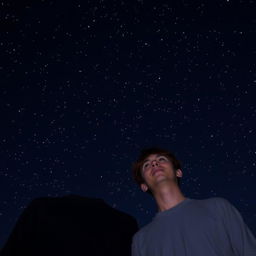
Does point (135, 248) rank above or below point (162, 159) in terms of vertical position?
below

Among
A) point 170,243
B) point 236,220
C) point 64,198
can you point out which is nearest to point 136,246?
point 170,243

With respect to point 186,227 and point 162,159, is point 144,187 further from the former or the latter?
point 186,227

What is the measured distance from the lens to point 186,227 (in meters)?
2.26

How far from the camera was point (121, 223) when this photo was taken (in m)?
3.24

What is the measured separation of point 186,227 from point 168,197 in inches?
14.8

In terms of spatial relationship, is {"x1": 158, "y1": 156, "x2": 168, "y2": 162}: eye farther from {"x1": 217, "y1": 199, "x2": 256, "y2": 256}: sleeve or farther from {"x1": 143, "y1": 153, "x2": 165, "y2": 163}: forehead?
{"x1": 217, "y1": 199, "x2": 256, "y2": 256}: sleeve

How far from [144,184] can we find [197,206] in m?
0.73

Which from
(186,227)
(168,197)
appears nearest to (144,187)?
(168,197)

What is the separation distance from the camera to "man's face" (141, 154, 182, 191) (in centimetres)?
271

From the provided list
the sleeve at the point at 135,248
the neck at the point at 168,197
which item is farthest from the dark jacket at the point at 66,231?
the neck at the point at 168,197

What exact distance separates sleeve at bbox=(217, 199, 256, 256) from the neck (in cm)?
41

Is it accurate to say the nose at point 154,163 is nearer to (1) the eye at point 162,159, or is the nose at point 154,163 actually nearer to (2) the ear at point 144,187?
(1) the eye at point 162,159

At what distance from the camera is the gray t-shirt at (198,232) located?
83.0 inches

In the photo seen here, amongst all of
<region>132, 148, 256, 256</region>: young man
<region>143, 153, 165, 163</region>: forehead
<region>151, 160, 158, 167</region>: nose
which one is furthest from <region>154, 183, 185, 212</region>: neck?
<region>143, 153, 165, 163</region>: forehead
